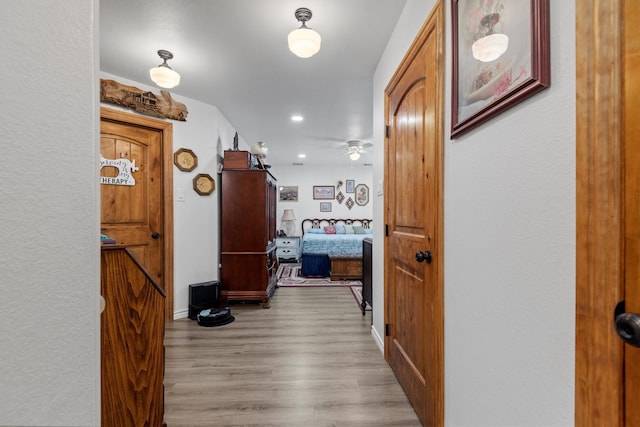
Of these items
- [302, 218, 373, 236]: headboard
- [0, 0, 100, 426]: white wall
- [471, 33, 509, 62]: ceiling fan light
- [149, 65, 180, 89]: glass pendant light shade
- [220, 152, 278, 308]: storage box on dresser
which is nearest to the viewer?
[0, 0, 100, 426]: white wall

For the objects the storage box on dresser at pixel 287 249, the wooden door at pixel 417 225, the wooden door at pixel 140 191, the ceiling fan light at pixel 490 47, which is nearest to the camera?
the ceiling fan light at pixel 490 47

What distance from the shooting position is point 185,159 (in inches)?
126

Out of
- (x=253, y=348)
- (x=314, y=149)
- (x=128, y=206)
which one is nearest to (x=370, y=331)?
(x=253, y=348)

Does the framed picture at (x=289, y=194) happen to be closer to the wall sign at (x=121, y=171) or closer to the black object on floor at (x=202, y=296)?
the black object on floor at (x=202, y=296)

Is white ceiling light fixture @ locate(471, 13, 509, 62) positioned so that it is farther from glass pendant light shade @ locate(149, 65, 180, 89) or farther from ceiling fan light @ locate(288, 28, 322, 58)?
glass pendant light shade @ locate(149, 65, 180, 89)

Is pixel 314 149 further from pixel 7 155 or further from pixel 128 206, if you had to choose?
pixel 7 155

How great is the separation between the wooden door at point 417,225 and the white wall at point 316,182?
5.16 metres

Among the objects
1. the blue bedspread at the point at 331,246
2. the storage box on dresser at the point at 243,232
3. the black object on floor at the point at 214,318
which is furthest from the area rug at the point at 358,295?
the black object on floor at the point at 214,318

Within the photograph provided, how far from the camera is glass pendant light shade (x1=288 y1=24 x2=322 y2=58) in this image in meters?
1.72

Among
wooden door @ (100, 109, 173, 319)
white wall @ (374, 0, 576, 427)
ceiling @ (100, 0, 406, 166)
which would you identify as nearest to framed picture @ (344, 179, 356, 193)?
ceiling @ (100, 0, 406, 166)

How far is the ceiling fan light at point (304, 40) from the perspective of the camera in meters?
1.72

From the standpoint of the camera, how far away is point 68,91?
0.55m

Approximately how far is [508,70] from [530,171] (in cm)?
33

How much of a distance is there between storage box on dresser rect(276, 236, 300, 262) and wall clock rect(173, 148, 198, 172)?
11.2 ft
